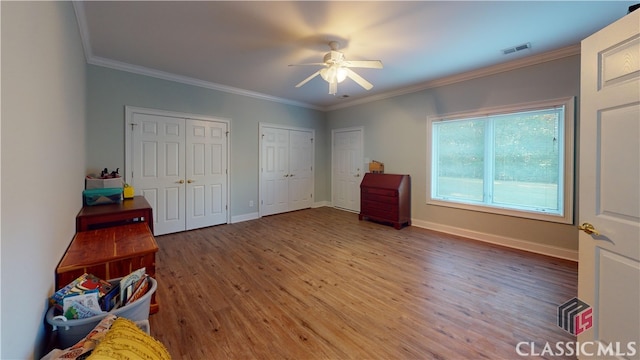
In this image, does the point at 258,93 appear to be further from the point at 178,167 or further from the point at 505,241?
the point at 505,241

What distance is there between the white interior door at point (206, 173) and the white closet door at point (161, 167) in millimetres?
125

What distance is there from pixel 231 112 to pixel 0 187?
4.31m

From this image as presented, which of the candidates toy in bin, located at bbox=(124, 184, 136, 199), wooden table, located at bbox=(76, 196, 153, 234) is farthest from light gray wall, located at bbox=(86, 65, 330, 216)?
wooden table, located at bbox=(76, 196, 153, 234)

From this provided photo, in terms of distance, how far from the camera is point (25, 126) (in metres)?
1.06

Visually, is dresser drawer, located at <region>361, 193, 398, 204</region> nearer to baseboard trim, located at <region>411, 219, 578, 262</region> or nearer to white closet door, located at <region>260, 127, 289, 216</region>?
baseboard trim, located at <region>411, 219, 578, 262</region>

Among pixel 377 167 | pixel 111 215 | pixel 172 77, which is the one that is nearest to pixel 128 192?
pixel 111 215

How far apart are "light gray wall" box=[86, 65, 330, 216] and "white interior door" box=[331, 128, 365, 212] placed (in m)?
0.34

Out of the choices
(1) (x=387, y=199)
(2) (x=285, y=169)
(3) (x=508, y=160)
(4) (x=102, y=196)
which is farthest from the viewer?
(2) (x=285, y=169)

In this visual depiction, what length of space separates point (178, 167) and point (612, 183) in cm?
493

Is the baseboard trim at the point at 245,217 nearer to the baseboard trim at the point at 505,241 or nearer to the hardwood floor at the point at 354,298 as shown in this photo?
the hardwood floor at the point at 354,298

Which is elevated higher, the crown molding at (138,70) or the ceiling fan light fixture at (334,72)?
the crown molding at (138,70)

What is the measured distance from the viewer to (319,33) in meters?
2.78

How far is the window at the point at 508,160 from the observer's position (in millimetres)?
3271

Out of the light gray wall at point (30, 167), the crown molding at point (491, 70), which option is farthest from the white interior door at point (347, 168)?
the light gray wall at point (30, 167)
